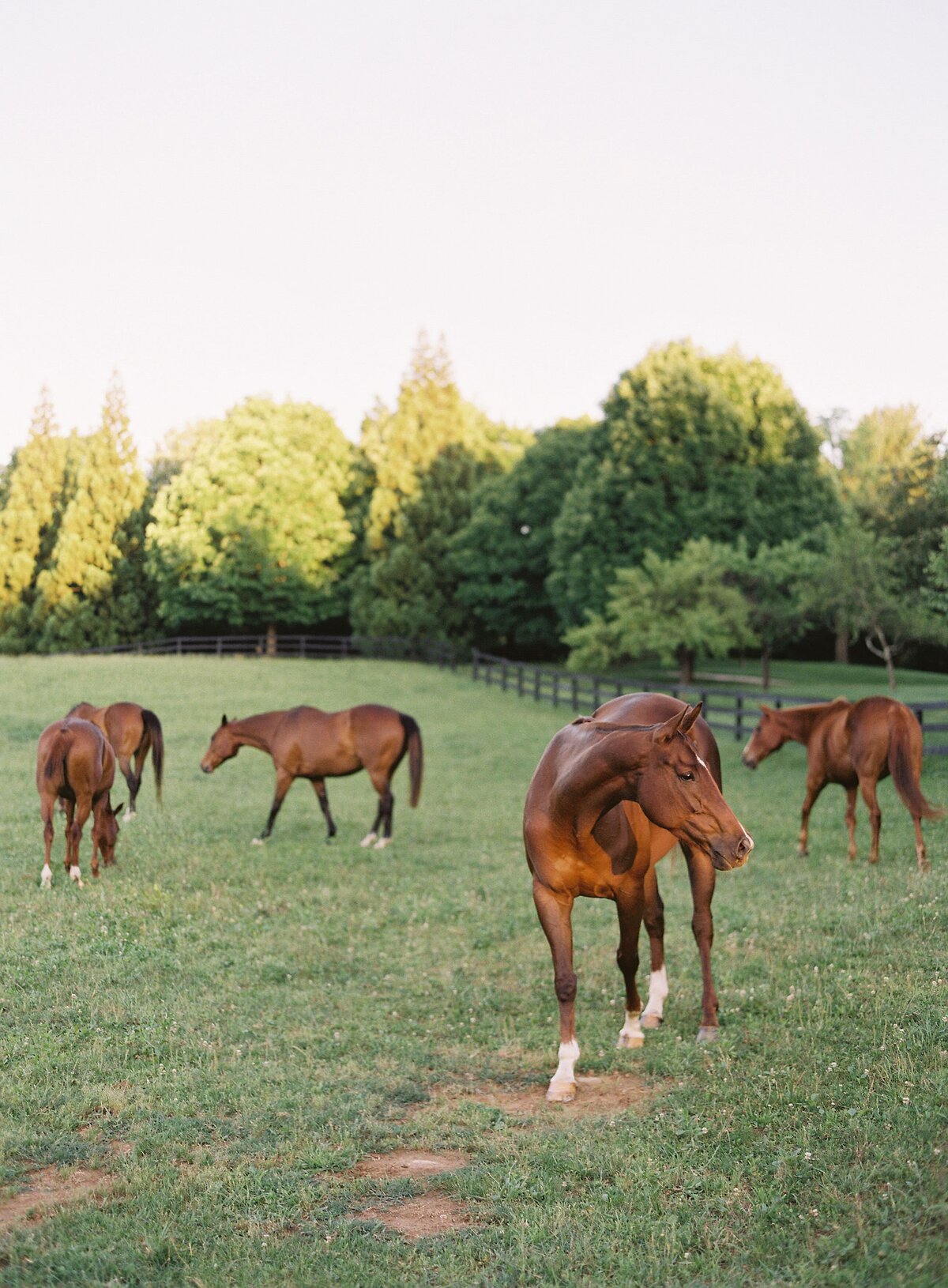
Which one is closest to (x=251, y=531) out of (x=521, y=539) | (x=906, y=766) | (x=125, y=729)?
(x=521, y=539)

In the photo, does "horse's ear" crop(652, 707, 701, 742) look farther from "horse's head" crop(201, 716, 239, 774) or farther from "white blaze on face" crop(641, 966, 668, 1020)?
"horse's head" crop(201, 716, 239, 774)

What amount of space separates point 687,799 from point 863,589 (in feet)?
95.6

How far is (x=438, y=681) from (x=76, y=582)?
23065mm

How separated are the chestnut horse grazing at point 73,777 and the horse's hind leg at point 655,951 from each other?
17.8 feet

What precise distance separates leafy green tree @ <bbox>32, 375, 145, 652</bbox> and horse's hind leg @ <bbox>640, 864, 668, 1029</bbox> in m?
46.8

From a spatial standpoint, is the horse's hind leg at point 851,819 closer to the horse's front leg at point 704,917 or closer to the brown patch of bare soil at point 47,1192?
the horse's front leg at point 704,917

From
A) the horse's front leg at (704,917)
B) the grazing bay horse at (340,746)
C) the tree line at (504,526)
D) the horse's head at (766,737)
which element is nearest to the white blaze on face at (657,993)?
the horse's front leg at (704,917)

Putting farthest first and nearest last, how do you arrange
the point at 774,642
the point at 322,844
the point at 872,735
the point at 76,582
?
the point at 76,582 → the point at 774,642 → the point at 322,844 → the point at 872,735

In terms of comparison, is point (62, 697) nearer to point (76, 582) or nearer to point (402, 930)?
point (402, 930)

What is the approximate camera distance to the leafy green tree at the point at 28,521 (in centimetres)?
5194

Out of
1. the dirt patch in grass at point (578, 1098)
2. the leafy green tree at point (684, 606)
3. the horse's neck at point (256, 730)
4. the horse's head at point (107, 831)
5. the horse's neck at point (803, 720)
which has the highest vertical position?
the leafy green tree at point (684, 606)

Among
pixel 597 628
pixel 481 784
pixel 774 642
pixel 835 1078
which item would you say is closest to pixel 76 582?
pixel 597 628

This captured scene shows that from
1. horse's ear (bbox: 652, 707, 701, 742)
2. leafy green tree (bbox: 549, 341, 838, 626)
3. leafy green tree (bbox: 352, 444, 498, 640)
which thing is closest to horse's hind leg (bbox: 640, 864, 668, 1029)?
horse's ear (bbox: 652, 707, 701, 742)

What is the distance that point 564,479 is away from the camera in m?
43.4
